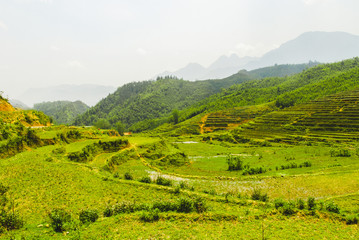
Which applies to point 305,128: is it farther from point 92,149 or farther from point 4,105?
point 4,105

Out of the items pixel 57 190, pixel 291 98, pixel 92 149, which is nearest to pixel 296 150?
pixel 92 149

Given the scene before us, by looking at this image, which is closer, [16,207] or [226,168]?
[16,207]

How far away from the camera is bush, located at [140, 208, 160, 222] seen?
1477 cm

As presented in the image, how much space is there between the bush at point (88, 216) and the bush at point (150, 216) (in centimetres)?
378

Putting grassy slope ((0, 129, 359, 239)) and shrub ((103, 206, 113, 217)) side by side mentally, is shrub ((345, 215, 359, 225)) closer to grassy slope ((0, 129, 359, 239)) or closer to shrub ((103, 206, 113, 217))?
grassy slope ((0, 129, 359, 239))

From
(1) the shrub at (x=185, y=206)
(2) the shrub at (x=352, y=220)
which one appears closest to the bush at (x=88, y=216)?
(1) the shrub at (x=185, y=206)

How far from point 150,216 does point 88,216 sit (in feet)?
16.4

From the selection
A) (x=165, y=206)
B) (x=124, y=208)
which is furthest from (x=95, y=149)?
(x=165, y=206)

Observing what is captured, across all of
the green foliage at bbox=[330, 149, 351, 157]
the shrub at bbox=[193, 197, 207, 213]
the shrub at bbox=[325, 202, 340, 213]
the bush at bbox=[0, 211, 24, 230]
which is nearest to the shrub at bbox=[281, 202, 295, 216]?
the shrub at bbox=[325, 202, 340, 213]

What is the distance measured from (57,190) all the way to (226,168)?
31.7 meters

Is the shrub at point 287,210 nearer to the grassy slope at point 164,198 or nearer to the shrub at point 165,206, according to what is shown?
the grassy slope at point 164,198

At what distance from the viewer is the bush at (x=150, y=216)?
1477 centimetres

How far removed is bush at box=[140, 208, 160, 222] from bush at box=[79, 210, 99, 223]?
12.4ft

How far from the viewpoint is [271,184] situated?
89.9 feet
